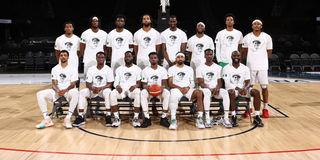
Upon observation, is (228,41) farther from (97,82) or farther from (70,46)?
(70,46)

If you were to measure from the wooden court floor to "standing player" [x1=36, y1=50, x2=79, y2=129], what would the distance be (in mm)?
264

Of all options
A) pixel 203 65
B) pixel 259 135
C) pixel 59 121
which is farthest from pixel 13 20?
pixel 259 135

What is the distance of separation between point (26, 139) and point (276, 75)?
10401 mm

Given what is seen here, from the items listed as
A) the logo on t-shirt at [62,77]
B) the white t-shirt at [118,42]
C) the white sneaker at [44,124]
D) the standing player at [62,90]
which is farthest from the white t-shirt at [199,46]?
the white sneaker at [44,124]

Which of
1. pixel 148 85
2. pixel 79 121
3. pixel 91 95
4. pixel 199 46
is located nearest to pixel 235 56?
pixel 199 46

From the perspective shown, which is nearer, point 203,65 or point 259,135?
point 259,135

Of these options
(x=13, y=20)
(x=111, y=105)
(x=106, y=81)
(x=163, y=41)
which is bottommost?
(x=111, y=105)

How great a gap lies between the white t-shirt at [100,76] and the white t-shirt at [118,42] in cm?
48

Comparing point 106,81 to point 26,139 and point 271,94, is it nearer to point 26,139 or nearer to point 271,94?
point 26,139

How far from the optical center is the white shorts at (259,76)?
5.25m

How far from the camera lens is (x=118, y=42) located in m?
5.32

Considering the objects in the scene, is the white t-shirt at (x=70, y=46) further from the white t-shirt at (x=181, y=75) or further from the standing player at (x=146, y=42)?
the white t-shirt at (x=181, y=75)

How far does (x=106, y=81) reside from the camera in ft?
16.3

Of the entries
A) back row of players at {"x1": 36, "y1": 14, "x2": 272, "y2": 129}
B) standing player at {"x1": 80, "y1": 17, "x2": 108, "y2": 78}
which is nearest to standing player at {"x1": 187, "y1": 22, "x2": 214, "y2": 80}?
back row of players at {"x1": 36, "y1": 14, "x2": 272, "y2": 129}
